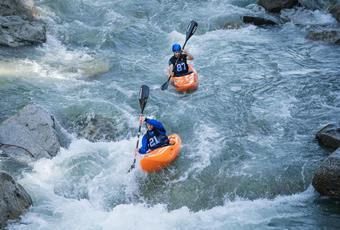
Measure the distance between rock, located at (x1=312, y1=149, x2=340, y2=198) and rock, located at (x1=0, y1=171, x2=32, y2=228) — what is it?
4.69 metres

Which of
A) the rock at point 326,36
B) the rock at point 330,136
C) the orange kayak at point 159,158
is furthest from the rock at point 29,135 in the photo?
the rock at point 326,36

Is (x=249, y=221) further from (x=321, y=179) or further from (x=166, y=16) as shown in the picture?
(x=166, y=16)

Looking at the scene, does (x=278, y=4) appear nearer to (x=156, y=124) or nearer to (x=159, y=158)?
(x=156, y=124)

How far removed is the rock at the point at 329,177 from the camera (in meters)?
7.86

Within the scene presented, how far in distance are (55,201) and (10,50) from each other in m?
6.01

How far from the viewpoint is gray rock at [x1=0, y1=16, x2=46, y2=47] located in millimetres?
13328

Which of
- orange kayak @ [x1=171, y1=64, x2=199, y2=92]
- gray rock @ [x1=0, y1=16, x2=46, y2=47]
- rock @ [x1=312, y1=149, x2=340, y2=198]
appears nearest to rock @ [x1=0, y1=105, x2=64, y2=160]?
orange kayak @ [x1=171, y1=64, x2=199, y2=92]

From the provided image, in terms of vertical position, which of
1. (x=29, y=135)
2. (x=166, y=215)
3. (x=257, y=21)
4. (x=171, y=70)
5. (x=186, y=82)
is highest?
(x=257, y=21)

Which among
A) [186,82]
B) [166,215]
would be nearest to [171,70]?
[186,82]

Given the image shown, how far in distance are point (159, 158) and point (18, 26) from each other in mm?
6776

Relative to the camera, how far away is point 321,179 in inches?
317

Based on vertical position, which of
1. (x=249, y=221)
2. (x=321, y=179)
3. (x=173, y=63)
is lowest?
(x=249, y=221)

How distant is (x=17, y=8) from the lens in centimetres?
1442

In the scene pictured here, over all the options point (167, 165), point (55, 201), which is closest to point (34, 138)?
point (55, 201)
